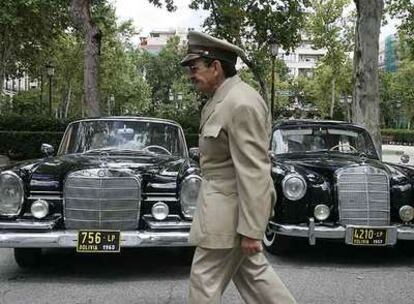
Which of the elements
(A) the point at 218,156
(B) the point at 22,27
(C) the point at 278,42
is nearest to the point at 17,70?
(B) the point at 22,27

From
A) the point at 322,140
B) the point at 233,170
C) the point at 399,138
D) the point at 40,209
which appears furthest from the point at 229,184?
the point at 399,138

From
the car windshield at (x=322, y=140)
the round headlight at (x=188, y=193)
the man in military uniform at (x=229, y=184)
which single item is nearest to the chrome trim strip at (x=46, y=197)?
the round headlight at (x=188, y=193)

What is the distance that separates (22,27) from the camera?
3241 cm

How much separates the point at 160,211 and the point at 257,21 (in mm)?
20472

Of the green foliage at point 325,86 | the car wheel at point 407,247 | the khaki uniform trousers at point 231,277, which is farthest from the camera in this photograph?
the green foliage at point 325,86

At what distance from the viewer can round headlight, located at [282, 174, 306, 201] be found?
23.8 feet

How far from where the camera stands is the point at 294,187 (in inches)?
287

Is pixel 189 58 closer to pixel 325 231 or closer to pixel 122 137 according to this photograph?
pixel 325 231

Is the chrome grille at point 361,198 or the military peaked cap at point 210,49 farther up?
the military peaked cap at point 210,49

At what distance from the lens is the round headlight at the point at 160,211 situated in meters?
6.33

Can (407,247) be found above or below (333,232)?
below

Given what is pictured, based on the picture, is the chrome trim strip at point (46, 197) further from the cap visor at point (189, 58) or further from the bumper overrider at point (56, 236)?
the cap visor at point (189, 58)

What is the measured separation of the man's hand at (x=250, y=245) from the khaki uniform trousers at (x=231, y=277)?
0.11 meters

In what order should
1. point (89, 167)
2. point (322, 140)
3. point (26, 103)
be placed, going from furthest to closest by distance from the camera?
1. point (26, 103)
2. point (322, 140)
3. point (89, 167)
